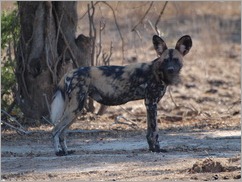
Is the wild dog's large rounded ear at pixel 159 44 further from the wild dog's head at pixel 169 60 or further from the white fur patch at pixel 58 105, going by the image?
the white fur patch at pixel 58 105

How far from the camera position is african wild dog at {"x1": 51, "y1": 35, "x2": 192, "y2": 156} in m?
7.38

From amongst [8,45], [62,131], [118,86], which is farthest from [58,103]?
[8,45]

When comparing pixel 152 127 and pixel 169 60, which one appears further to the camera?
pixel 152 127

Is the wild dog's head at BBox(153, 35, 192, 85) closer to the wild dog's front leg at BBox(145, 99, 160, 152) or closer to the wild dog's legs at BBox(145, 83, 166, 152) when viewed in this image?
the wild dog's legs at BBox(145, 83, 166, 152)

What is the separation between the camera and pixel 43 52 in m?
9.45

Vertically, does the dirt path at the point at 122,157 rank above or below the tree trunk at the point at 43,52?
below

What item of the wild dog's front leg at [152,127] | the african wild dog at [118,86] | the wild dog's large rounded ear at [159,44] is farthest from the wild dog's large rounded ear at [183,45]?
the wild dog's front leg at [152,127]

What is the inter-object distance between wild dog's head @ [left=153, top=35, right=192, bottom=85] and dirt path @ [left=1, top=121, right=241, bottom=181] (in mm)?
702

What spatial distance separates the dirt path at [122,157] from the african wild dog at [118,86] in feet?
1.01

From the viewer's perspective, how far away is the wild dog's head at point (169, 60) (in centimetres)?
730

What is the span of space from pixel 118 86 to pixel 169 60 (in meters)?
0.55

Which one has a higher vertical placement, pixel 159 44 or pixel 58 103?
pixel 159 44

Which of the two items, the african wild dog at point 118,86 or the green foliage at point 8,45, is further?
the green foliage at point 8,45

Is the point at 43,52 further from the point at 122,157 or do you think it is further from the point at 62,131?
the point at 122,157
